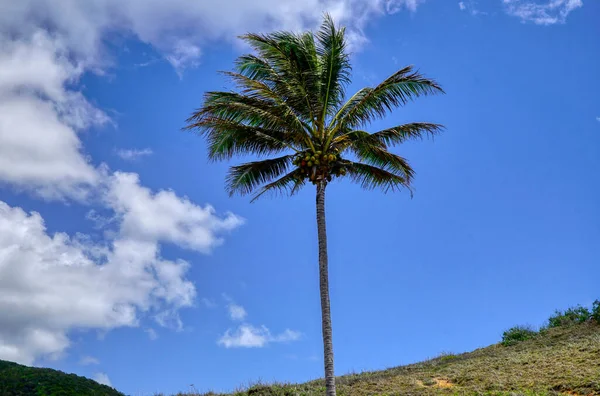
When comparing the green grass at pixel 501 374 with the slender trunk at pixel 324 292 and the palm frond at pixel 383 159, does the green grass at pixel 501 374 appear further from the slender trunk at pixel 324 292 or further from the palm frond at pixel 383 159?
the palm frond at pixel 383 159

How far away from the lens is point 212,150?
1934cm

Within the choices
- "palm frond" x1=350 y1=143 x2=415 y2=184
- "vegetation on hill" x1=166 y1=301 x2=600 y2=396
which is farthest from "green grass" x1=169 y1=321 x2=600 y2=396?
"palm frond" x1=350 y1=143 x2=415 y2=184

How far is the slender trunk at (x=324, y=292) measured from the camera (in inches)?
643

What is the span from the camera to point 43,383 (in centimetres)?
2617

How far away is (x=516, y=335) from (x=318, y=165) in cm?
1436

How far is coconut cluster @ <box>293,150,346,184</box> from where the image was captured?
58.1 ft

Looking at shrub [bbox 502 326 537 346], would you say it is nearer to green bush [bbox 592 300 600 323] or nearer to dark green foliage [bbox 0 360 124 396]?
green bush [bbox 592 300 600 323]

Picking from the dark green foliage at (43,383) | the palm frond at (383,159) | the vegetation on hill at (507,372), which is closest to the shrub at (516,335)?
the vegetation on hill at (507,372)

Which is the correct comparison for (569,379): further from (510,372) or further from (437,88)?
(437,88)

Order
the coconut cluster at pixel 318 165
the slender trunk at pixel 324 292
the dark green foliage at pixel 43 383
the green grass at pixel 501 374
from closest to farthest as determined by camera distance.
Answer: the slender trunk at pixel 324 292
the green grass at pixel 501 374
the coconut cluster at pixel 318 165
the dark green foliage at pixel 43 383

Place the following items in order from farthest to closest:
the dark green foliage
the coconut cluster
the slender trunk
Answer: the dark green foliage, the coconut cluster, the slender trunk

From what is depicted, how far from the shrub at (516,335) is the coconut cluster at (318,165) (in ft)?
42.4

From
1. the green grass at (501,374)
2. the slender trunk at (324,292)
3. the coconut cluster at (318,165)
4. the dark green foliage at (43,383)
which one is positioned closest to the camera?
the slender trunk at (324,292)

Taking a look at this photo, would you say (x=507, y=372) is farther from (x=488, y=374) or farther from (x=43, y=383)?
(x=43, y=383)
